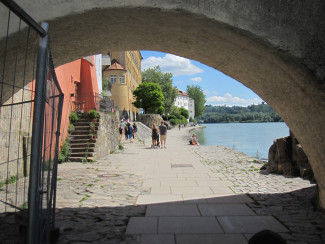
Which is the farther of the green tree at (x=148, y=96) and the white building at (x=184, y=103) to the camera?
the white building at (x=184, y=103)

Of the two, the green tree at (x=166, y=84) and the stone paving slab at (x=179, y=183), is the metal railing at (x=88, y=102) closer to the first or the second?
the stone paving slab at (x=179, y=183)

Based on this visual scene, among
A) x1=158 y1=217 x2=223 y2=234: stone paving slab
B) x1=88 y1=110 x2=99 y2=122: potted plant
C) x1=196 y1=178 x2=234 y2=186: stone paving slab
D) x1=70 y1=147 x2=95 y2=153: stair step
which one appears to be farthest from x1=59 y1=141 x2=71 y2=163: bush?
x1=158 y1=217 x2=223 y2=234: stone paving slab

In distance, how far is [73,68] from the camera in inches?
595

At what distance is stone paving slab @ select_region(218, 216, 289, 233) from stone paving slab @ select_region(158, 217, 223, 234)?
0.43 feet

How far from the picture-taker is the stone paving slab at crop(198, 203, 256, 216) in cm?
473

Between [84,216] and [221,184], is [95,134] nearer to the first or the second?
[221,184]

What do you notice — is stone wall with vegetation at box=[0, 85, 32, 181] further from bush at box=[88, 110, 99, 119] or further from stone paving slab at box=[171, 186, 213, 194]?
bush at box=[88, 110, 99, 119]

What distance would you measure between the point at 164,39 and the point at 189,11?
3.35 ft

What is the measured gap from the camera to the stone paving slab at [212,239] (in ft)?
11.9

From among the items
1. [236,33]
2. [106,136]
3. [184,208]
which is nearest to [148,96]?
[106,136]

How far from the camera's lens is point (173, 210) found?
16.2 feet

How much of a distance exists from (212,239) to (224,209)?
4.38ft

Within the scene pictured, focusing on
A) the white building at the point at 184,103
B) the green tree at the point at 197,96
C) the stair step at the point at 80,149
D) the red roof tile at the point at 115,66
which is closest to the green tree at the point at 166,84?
the red roof tile at the point at 115,66

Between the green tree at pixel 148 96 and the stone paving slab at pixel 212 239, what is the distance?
2010 inches
